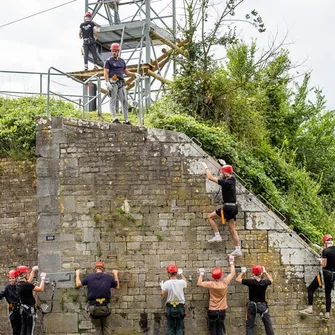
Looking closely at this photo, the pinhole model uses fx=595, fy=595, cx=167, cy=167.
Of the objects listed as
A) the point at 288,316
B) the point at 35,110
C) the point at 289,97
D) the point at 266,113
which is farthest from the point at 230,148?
the point at 289,97

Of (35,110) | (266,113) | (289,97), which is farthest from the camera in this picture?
(289,97)

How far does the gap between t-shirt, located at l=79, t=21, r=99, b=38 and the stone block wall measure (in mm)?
4365

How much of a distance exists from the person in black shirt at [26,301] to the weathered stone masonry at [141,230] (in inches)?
18.0

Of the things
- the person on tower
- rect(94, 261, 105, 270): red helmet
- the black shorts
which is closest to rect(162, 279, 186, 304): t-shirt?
rect(94, 261, 105, 270): red helmet

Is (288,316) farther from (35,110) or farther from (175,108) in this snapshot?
(35,110)

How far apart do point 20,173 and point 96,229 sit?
2503 millimetres

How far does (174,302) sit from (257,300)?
159 centimetres

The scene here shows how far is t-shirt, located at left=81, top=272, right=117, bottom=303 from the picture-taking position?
36.8 feet

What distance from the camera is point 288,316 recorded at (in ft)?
38.7

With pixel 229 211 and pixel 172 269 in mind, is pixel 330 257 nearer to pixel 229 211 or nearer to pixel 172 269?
pixel 229 211

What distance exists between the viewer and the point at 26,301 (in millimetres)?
11391

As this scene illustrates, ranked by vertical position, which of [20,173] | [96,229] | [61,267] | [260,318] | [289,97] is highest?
[289,97]

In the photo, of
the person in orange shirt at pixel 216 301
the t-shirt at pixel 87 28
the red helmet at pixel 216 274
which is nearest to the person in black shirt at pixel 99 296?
the person in orange shirt at pixel 216 301

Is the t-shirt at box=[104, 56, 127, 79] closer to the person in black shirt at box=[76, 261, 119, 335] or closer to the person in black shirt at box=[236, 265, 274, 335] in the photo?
the person in black shirt at box=[76, 261, 119, 335]
